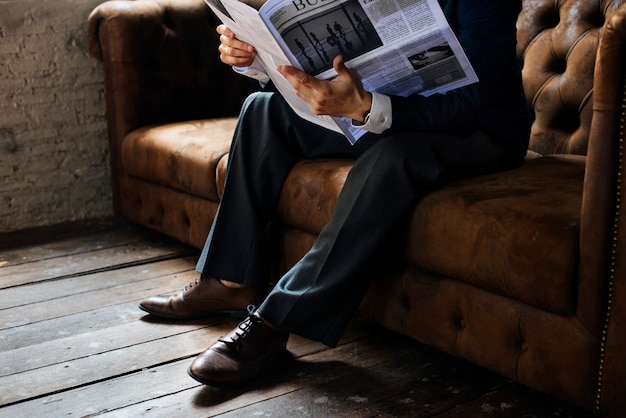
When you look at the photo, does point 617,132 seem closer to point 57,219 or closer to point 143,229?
point 143,229

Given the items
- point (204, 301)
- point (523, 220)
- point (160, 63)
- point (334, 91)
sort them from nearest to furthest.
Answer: point (523, 220) → point (334, 91) → point (204, 301) → point (160, 63)

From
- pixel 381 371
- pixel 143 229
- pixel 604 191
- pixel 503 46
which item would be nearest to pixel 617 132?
pixel 604 191

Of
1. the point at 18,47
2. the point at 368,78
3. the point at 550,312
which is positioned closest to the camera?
the point at 550,312

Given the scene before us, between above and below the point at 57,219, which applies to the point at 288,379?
below

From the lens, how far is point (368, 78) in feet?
4.98

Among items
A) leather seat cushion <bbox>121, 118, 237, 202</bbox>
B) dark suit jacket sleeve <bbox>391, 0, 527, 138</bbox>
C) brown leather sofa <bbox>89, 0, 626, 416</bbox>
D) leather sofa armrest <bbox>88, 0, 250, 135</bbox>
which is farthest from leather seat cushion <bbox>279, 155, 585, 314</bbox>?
leather sofa armrest <bbox>88, 0, 250, 135</bbox>

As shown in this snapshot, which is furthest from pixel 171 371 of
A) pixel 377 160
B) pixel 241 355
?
pixel 377 160

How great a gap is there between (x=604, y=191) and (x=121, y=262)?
154 centimetres

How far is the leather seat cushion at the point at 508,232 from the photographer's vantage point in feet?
4.38

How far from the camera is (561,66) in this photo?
6.62ft

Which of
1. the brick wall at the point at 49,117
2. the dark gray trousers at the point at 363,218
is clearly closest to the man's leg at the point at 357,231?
the dark gray trousers at the point at 363,218

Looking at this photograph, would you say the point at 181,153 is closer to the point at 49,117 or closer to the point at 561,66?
the point at 49,117

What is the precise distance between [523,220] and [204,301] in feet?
2.69

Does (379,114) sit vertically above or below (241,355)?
above
